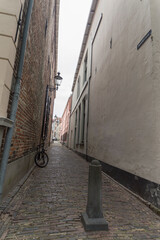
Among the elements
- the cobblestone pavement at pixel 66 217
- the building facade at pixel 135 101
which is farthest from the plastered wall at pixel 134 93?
the cobblestone pavement at pixel 66 217

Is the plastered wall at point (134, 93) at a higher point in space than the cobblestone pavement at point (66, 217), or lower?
higher

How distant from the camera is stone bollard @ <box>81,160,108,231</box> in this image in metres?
1.77

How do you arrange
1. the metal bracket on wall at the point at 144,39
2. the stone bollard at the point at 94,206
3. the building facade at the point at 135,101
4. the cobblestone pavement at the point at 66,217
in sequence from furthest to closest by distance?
the metal bracket on wall at the point at 144,39, the building facade at the point at 135,101, the stone bollard at the point at 94,206, the cobblestone pavement at the point at 66,217

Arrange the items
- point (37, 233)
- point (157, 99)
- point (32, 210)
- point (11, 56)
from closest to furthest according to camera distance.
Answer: point (37, 233)
point (32, 210)
point (11, 56)
point (157, 99)

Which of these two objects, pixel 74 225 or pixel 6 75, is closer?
pixel 74 225

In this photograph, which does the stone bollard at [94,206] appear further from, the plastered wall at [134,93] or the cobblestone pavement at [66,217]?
the plastered wall at [134,93]

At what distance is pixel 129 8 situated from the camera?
14.4 feet

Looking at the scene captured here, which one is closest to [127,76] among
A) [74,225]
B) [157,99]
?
[157,99]

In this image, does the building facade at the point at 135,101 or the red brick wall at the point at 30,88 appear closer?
the building facade at the point at 135,101

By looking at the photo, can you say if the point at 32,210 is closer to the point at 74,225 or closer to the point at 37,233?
the point at 37,233

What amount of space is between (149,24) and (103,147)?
14.5 feet

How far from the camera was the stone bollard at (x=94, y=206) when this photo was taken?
1771 millimetres

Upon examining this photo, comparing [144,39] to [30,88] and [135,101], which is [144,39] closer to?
[135,101]

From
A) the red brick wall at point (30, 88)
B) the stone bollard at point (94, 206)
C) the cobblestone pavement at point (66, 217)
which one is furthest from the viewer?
the red brick wall at point (30, 88)
